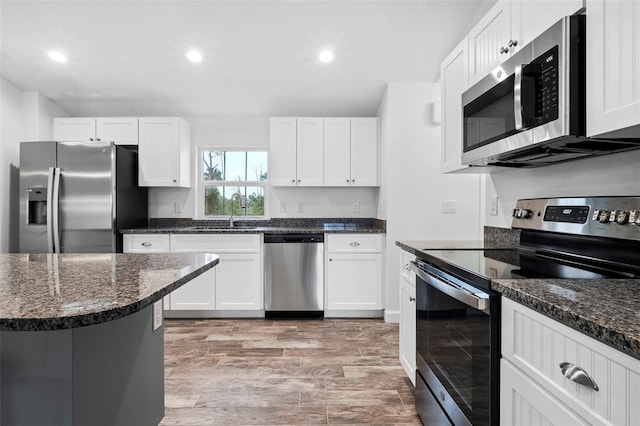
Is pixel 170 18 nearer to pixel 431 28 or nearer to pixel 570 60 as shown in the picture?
pixel 431 28

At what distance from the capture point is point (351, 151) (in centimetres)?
396

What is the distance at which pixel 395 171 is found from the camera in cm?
354

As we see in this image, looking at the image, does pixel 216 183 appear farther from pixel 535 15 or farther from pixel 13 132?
pixel 535 15

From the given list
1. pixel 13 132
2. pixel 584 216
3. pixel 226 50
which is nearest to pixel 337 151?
pixel 226 50

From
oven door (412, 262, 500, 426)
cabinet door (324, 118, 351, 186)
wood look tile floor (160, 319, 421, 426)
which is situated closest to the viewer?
oven door (412, 262, 500, 426)

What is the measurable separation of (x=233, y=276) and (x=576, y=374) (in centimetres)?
325

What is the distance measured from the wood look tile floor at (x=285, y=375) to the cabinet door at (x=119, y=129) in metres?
2.05

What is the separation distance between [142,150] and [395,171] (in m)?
2.73

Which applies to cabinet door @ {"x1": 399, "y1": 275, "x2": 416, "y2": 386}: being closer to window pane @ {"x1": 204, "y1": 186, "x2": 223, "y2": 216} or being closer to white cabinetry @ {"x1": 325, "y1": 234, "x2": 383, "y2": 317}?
white cabinetry @ {"x1": 325, "y1": 234, "x2": 383, "y2": 317}

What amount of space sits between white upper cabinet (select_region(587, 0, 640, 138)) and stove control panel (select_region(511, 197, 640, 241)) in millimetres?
270

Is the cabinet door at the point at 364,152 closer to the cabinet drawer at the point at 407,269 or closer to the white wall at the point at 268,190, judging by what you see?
the white wall at the point at 268,190

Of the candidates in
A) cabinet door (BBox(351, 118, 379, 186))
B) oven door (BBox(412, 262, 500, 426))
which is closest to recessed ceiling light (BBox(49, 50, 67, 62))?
cabinet door (BBox(351, 118, 379, 186))

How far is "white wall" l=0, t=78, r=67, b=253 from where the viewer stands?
367cm

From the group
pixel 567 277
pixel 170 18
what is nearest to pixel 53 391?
pixel 567 277
